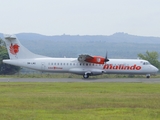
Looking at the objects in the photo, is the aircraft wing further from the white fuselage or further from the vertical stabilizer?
the vertical stabilizer

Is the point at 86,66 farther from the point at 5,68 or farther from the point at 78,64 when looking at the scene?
the point at 5,68

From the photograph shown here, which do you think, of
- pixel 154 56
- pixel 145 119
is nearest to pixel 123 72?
pixel 154 56

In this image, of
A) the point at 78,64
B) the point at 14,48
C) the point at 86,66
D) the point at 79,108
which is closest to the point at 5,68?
the point at 14,48

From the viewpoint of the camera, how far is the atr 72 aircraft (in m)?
53.9

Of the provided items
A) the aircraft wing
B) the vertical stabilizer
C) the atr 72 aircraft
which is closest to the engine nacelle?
the atr 72 aircraft

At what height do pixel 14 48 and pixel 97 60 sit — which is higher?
pixel 14 48

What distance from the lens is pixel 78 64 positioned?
180 ft

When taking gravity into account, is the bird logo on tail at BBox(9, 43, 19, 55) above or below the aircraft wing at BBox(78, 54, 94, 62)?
above

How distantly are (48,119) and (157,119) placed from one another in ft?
14.9

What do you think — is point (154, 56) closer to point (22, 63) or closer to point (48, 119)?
point (22, 63)

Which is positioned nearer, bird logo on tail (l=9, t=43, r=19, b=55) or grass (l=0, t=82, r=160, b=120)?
grass (l=0, t=82, r=160, b=120)

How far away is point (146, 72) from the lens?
54.5 m

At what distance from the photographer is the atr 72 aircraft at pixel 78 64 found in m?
53.9

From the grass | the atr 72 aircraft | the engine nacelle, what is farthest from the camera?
the atr 72 aircraft
